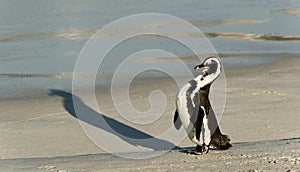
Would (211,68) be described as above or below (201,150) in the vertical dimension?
above

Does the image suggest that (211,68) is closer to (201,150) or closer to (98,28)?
(201,150)

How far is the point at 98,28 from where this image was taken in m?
22.7

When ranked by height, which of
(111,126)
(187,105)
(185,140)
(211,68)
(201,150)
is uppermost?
(211,68)

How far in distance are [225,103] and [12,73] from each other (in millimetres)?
6209

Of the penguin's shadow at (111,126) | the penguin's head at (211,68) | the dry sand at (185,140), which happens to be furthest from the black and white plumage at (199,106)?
the penguin's shadow at (111,126)

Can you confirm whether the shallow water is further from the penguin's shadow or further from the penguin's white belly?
the penguin's white belly

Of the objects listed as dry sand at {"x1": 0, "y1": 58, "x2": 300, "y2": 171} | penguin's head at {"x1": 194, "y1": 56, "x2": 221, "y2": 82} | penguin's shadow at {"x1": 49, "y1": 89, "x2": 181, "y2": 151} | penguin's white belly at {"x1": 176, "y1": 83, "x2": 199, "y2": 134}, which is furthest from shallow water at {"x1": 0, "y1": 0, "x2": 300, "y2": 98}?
penguin's head at {"x1": 194, "y1": 56, "x2": 221, "y2": 82}

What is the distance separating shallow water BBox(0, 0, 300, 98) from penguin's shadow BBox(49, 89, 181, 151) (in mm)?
1415

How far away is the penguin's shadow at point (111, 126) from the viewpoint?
29.1ft

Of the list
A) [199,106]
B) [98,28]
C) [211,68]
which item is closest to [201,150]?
[199,106]

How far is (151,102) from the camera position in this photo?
12.1 meters

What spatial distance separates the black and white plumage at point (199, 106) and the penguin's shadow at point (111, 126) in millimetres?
1174

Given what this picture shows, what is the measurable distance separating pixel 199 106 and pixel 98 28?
15759 mm

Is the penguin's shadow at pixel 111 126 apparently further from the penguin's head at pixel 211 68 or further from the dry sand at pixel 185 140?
the penguin's head at pixel 211 68
